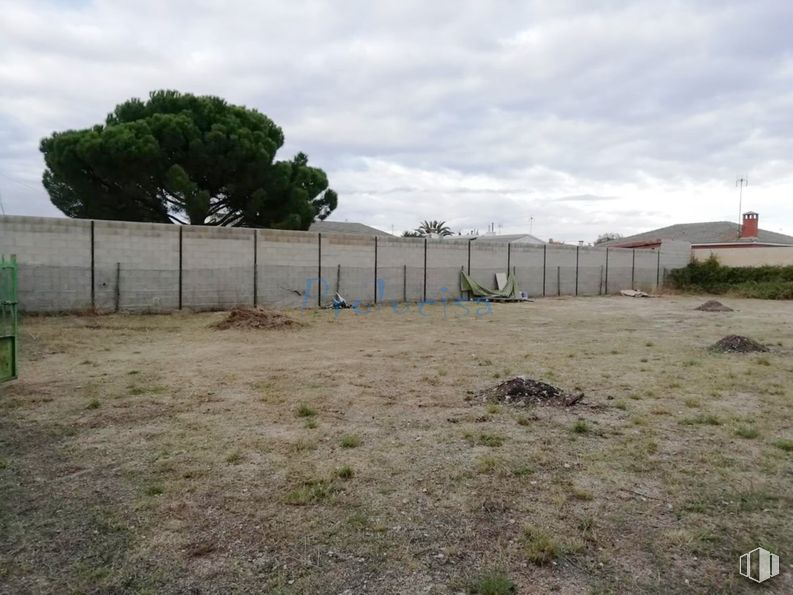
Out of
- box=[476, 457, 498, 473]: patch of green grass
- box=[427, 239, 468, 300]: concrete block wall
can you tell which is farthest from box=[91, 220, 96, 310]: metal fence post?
box=[476, 457, 498, 473]: patch of green grass

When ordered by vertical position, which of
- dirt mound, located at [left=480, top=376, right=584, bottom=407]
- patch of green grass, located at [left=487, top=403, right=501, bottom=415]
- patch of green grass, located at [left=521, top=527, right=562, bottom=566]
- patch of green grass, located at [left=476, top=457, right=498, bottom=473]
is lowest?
patch of green grass, located at [left=521, top=527, right=562, bottom=566]

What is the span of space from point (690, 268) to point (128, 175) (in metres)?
27.6

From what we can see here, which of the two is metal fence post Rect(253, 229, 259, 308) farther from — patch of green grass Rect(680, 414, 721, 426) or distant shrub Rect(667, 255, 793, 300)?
distant shrub Rect(667, 255, 793, 300)

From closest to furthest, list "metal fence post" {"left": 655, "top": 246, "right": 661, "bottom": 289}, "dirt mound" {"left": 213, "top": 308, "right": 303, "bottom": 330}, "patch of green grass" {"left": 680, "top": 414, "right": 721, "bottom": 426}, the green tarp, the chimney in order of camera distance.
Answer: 1. "patch of green grass" {"left": 680, "top": 414, "right": 721, "bottom": 426}
2. "dirt mound" {"left": 213, "top": 308, "right": 303, "bottom": 330}
3. the green tarp
4. "metal fence post" {"left": 655, "top": 246, "right": 661, "bottom": 289}
5. the chimney

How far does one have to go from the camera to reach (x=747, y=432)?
4430 millimetres

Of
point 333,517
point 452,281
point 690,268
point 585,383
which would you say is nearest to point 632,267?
point 690,268

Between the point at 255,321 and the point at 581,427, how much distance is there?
827 centimetres

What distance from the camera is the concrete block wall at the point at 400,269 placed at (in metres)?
18.2

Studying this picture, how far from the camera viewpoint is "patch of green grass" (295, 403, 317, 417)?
494cm

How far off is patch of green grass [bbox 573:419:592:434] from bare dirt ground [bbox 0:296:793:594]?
1.4 inches

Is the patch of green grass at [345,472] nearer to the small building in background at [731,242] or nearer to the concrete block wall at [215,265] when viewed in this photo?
the concrete block wall at [215,265]

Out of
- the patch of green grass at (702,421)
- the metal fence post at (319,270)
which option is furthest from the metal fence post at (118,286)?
the patch of green grass at (702,421)

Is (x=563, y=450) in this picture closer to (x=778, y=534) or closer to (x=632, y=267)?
(x=778, y=534)

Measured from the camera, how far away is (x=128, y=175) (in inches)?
723
